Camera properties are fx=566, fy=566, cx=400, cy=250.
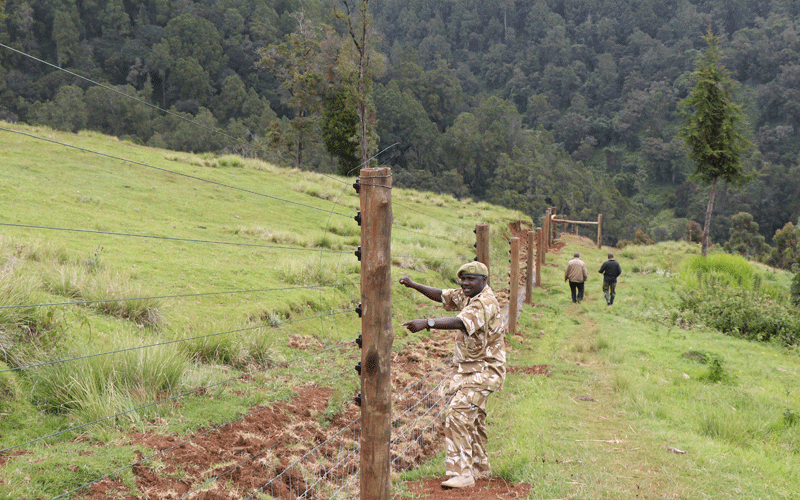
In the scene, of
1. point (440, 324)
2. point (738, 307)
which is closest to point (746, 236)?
point (738, 307)

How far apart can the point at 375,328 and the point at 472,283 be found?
146cm

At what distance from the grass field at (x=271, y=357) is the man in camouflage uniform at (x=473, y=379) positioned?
484 mm

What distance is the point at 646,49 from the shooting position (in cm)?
11500

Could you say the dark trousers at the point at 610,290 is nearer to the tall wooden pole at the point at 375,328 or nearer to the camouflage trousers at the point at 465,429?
the camouflage trousers at the point at 465,429

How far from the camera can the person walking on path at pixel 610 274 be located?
15820 millimetres

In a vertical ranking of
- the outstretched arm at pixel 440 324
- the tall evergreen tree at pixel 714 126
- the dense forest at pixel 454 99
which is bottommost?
the outstretched arm at pixel 440 324

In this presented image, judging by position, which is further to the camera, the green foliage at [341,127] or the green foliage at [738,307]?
the green foliage at [341,127]

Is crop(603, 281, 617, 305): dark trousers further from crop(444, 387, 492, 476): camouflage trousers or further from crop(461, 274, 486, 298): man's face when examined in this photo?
crop(461, 274, 486, 298): man's face

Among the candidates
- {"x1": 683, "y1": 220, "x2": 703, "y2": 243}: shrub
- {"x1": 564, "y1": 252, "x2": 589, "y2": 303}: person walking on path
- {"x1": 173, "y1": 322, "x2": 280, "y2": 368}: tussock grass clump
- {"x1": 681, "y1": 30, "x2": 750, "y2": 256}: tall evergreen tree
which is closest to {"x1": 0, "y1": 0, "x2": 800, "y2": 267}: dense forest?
{"x1": 683, "y1": 220, "x2": 703, "y2": 243}: shrub

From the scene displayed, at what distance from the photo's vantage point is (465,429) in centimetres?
497

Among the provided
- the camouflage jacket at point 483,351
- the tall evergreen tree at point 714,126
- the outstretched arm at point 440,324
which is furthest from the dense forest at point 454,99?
the outstretched arm at point 440,324

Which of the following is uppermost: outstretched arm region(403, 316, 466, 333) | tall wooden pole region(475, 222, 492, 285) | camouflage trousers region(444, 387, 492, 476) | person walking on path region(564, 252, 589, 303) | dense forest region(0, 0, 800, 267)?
dense forest region(0, 0, 800, 267)

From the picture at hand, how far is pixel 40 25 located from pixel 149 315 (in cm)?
8415

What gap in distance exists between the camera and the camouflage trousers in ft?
16.2
